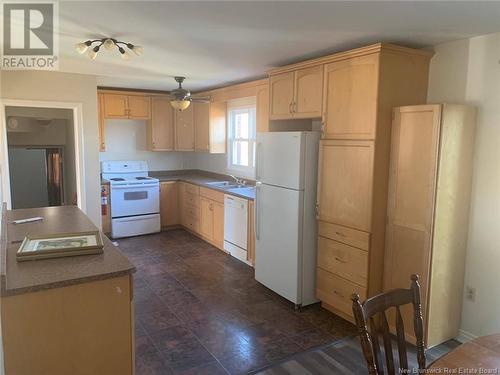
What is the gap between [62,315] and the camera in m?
1.67

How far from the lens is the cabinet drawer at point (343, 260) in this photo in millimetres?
2881

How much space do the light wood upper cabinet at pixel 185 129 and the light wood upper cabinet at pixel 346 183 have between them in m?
3.38

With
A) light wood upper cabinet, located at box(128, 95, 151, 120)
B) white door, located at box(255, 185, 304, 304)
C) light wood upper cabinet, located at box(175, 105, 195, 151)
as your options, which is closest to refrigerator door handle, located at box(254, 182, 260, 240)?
white door, located at box(255, 185, 304, 304)

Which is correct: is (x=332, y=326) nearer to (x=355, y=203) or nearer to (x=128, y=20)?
(x=355, y=203)

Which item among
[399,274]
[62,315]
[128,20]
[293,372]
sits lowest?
[293,372]

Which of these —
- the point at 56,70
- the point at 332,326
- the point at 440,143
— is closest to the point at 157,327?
the point at 332,326

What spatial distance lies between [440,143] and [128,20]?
2.18 m

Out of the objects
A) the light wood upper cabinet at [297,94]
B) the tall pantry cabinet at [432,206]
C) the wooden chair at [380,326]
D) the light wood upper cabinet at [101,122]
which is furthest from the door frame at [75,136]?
the wooden chair at [380,326]

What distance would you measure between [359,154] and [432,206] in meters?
0.63

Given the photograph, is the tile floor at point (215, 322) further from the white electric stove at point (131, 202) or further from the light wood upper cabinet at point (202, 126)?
the light wood upper cabinet at point (202, 126)

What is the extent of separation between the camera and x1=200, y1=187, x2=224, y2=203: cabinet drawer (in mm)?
4840

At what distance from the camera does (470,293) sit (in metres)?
2.77

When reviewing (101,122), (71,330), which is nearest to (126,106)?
(101,122)

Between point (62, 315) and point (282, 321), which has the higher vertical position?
point (62, 315)
